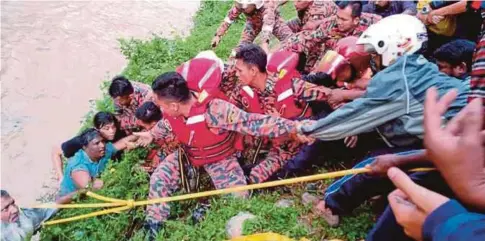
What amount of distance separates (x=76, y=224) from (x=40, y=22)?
8795 mm

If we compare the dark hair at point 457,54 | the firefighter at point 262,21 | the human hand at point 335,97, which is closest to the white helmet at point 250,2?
the firefighter at point 262,21

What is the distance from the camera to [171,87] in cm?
403

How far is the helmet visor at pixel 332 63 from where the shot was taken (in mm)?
4368

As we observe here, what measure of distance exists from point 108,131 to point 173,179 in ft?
4.62

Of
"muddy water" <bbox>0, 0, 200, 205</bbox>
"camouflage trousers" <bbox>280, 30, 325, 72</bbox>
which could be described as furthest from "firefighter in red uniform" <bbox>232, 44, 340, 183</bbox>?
"muddy water" <bbox>0, 0, 200, 205</bbox>

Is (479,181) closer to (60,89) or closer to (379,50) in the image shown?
(379,50)

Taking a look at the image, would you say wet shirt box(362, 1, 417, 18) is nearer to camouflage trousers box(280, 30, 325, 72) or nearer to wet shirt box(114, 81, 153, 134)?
camouflage trousers box(280, 30, 325, 72)

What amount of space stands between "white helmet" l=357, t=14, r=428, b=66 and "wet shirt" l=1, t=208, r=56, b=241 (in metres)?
2.96

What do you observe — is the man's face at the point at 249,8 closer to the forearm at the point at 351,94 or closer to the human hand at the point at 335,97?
the human hand at the point at 335,97

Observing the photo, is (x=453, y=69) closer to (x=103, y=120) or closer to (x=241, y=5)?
(x=103, y=120)

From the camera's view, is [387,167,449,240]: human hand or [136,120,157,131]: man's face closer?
[387,167,449,240]: human hand

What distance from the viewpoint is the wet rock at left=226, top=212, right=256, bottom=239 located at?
12.2 ft

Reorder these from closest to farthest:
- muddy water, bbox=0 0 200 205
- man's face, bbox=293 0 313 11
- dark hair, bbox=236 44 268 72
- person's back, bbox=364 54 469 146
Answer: person's back, bbox=364 54 469 146
dark hair, bbox=236 44 268 72
man's face, bbox=293 0 313 11
muddy water, bbox=0 0 200 205

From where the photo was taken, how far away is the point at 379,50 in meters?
3.68
